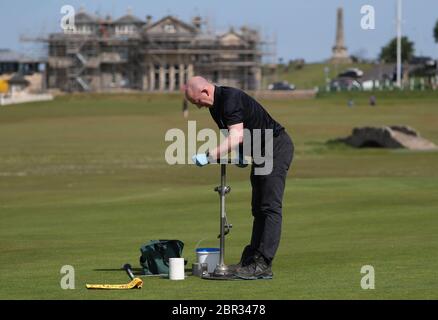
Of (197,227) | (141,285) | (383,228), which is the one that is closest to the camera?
(141,285)

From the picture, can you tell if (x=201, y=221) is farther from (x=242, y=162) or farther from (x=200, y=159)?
(x=200, y=159)

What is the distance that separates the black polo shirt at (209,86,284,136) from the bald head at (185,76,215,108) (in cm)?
9

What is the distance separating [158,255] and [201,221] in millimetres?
10194

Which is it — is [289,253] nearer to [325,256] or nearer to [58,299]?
[325,256]

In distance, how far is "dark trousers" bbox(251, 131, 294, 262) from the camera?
49.6ft

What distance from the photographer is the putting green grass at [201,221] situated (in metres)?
14.7

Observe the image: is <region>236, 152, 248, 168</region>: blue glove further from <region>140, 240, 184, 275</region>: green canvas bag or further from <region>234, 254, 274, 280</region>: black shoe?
<region>140, 240, 184, 275</region>: green canvas bag

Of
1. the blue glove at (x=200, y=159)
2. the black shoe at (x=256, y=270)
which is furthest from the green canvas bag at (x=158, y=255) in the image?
the blue glove at (x=200, y=159)

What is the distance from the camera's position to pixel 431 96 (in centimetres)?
14812

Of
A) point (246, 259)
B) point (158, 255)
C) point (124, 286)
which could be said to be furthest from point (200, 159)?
point (158, 255)

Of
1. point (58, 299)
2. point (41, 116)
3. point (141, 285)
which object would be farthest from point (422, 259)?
point (41, 116)

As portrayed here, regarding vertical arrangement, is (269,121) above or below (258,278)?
above
